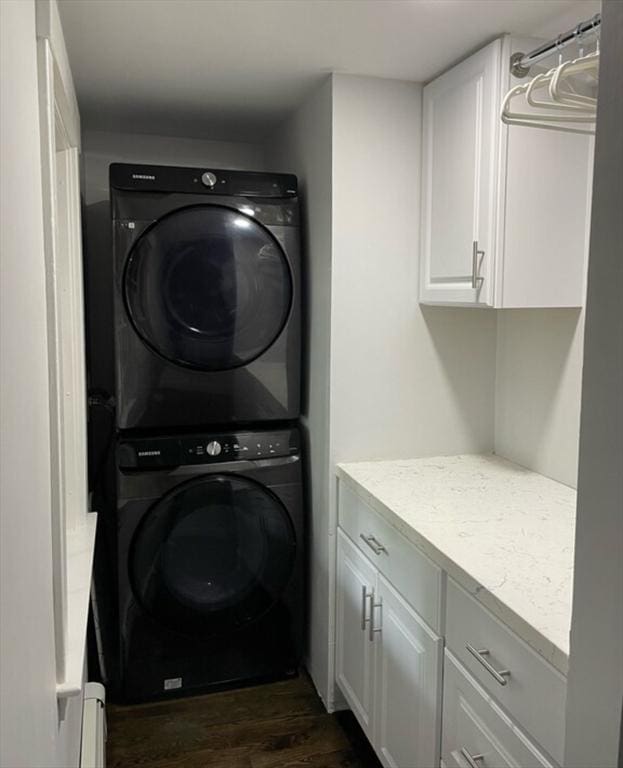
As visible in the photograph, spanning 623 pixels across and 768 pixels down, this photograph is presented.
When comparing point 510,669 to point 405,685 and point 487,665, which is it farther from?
point 405,685

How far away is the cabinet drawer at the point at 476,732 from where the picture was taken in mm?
1282

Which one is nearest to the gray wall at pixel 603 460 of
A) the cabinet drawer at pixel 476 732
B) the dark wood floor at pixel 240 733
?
the cabinet drawer at pixel 476 732

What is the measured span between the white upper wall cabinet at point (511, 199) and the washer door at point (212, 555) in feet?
3.54

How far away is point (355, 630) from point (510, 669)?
A: 0.94m

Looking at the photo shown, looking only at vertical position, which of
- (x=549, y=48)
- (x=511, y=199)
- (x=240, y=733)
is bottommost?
(x=240, y=733)

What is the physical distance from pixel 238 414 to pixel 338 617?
794 millimetres

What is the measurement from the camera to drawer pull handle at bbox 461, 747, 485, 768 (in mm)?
1428

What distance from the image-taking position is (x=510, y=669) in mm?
1308

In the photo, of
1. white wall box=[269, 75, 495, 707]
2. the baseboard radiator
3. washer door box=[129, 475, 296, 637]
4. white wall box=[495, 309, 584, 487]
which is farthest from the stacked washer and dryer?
white wall box=[495, 309, 584, 487]

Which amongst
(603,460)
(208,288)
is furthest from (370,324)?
(603,460)

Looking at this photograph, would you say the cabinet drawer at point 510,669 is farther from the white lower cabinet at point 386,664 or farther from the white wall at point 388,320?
the white wall at point 388,320

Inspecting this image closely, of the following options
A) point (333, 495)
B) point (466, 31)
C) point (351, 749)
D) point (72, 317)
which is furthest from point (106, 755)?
point (466, 31)

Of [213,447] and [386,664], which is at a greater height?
[213,447]

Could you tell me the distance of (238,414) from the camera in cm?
247
